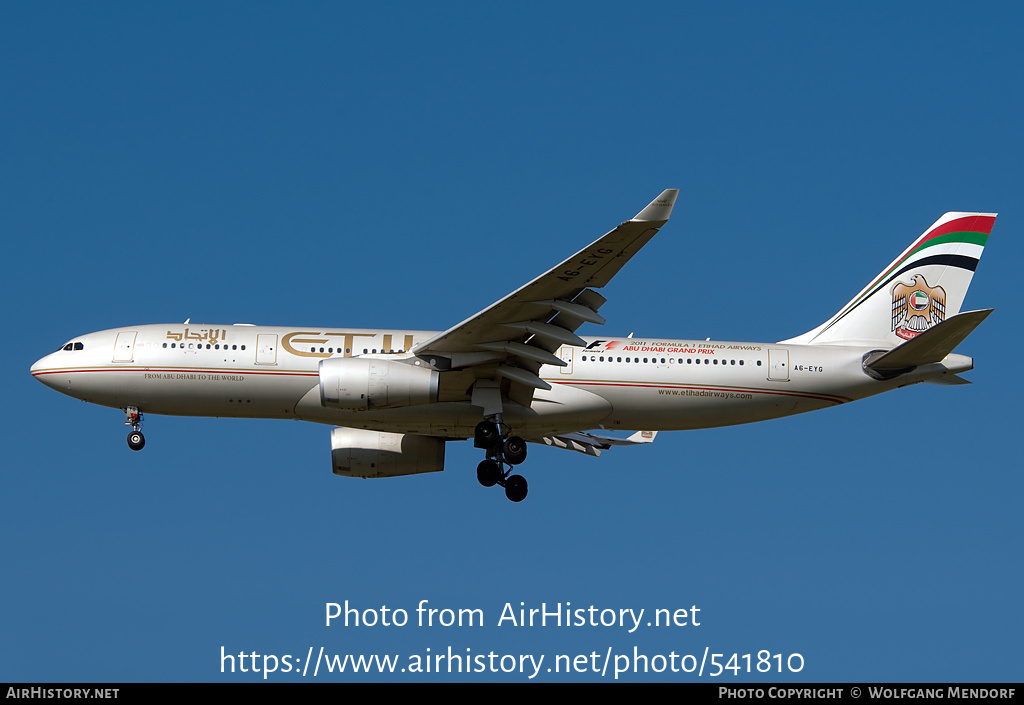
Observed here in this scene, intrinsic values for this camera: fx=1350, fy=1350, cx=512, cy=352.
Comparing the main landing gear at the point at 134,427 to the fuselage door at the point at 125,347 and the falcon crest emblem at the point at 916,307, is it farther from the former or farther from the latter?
the falcon crest emblem at the point at 916,307

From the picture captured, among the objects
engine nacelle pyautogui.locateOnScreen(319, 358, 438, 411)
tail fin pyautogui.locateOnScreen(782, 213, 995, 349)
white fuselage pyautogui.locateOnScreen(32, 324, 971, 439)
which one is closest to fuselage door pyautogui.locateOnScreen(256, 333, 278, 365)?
white fuselage pyautogui.locateOnScreen(32, 324, 971, 439)

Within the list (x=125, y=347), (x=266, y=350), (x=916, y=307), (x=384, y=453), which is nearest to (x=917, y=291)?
(x=916, y=307)

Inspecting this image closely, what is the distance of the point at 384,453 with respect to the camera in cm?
3709

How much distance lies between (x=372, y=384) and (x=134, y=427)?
7692mm

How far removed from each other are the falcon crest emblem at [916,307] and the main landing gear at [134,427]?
20448mm

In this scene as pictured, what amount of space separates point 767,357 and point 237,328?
542 inches

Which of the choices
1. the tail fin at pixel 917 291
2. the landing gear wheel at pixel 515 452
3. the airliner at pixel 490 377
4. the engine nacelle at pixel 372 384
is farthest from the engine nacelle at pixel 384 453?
the tail fin at pixel 917 291

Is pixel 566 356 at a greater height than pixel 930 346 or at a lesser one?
greater

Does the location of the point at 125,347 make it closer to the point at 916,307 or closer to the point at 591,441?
the point at 591,441

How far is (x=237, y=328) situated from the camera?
115 feet

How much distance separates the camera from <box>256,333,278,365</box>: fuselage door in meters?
34.0

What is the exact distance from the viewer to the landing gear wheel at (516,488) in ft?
113

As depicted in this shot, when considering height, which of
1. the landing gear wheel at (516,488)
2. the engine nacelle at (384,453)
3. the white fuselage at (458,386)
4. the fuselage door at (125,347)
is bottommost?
the landing gear wheel at (516,488)
